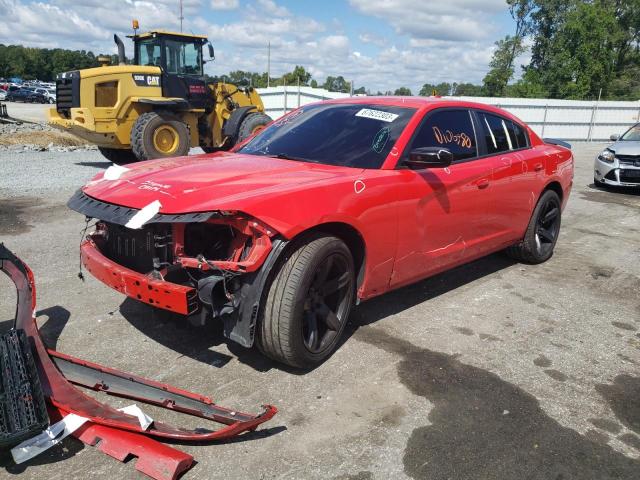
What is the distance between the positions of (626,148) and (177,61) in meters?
9.72

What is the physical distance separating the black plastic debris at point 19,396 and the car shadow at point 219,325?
3.20 ft

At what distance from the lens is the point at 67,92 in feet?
37.9

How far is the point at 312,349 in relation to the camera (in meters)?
3.32

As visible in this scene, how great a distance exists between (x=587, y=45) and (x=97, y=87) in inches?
1752

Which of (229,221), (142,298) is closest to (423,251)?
(229,221)

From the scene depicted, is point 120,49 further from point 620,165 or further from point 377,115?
point 620,165

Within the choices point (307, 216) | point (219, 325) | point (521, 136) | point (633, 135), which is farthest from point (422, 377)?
point (633, 135)

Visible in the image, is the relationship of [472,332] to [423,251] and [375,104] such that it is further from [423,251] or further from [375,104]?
[375,104]

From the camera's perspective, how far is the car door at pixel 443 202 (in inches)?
151

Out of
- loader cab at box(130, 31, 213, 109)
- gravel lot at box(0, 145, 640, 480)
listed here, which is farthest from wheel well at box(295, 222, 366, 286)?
loader cab at box(130, 31, 213, 109)

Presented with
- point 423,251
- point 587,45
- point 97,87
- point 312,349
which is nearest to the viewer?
point 312,349

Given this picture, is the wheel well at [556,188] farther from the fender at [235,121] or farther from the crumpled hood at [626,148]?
the fender at [235,121]

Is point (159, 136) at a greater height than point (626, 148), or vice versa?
point (626, 148)

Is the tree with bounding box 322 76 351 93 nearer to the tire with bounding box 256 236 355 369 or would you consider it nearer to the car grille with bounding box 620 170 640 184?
the car grille with bounding box 620 170 640 184
